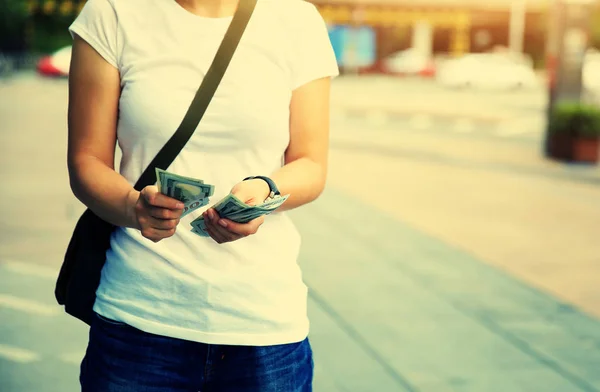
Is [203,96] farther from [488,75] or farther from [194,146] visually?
[488,75]

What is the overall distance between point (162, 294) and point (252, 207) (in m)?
0.32

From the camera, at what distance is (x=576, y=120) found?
42.5 feet

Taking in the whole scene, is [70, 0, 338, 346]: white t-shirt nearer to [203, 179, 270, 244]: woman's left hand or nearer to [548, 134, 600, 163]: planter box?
[203, 179, 270, 244]: woman's left hand

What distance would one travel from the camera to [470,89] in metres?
35.7

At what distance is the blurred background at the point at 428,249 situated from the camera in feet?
14.0

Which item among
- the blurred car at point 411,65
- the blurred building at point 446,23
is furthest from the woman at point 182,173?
the blurred building at point 446,23

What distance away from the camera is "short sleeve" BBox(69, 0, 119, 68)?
1628 mm

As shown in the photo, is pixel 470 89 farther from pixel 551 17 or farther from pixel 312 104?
pixel 312 104

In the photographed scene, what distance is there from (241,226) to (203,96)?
0.28m

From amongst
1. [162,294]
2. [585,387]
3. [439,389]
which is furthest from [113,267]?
[585,387]

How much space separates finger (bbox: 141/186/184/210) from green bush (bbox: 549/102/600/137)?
12065 millimetres

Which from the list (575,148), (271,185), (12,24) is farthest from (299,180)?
(12,24)

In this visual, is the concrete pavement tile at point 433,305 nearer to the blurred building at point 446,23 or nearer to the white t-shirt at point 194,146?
the white t-shirt at point 194,146

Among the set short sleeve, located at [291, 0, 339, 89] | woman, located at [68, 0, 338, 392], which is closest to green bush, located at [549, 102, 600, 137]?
short sleeve, located at [291, 0, 339, 89]
